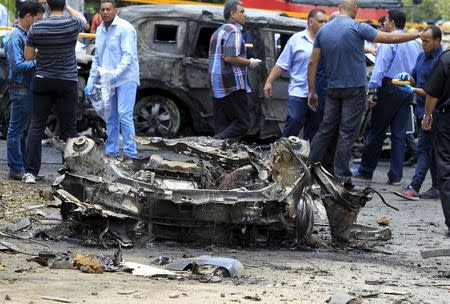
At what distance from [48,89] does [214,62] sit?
287cm

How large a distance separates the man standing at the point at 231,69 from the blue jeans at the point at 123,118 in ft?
3.75

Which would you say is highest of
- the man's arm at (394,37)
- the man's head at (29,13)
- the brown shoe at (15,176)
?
the man's arm at (394,37)

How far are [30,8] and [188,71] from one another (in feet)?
17.7

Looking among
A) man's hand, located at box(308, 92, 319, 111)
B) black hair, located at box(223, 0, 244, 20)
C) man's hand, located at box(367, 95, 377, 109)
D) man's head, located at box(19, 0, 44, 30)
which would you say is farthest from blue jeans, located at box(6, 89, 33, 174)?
man's hand, located at box(367, 95, 377, 109)

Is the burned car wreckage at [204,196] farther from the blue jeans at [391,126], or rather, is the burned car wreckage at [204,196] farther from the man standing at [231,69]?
the blue jeans at [391,126]

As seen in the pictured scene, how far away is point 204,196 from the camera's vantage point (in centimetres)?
872

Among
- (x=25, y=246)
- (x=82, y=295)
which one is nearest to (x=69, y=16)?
(x=25, y=246)

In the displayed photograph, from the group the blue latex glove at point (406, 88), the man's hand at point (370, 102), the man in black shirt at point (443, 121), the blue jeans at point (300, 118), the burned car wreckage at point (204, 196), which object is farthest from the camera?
the man's hand at point (370, 102)

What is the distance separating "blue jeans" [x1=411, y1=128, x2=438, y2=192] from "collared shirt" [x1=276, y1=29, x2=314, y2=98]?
4.91 feet

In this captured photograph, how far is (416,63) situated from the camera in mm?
13719

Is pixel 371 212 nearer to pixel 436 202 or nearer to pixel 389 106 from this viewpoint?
pixel 436 202

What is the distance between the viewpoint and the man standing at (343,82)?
12.1 meters

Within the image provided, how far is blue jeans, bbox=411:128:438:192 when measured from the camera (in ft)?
43.7

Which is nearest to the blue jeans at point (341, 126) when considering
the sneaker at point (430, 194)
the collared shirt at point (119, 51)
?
the sneaker at point (430, 194)
